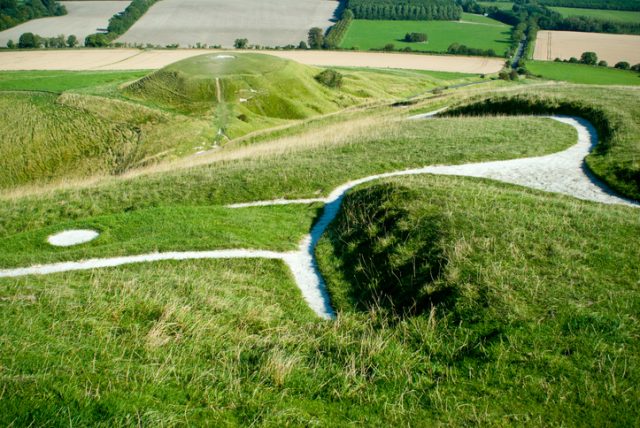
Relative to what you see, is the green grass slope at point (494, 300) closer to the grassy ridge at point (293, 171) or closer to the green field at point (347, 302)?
the green field at point (347, 302)

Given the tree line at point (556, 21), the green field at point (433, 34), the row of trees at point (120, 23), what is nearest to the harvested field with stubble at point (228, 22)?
the row of trees at point (120, 23)

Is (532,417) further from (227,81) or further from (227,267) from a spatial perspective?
(227,81)

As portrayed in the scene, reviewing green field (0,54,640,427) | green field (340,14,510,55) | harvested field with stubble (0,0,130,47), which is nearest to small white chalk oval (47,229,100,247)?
green field (0,54,640,427)

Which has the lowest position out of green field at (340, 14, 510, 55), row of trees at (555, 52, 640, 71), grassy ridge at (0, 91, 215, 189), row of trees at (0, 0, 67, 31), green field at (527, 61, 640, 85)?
grassy ridge at (0, 91, 215, 189)

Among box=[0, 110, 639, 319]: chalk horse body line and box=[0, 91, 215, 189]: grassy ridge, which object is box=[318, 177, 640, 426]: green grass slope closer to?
box=[0, 110, 639, 319]: chalk horse body line

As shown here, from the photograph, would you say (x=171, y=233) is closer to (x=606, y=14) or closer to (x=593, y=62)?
(x=593, y=62)
